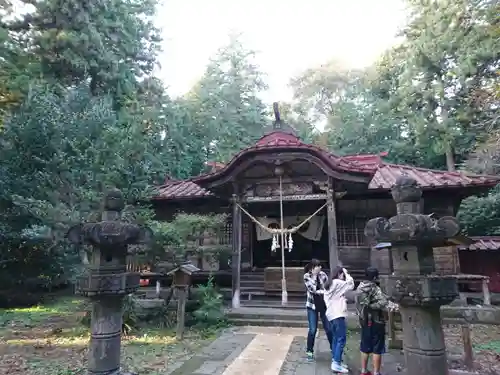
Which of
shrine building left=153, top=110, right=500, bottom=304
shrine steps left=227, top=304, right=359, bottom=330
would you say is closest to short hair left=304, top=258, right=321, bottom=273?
shrine steps left=227, top=304, right=359, bottom=330

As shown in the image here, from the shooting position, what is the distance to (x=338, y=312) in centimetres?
525

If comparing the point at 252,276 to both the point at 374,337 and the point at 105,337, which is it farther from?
the point at 105,337

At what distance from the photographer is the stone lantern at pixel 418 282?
12.5ft

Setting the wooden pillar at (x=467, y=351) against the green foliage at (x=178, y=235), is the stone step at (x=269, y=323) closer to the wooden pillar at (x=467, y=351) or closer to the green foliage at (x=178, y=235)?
the green foliage at (x=178, y=235)

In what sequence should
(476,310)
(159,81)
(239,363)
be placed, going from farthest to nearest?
(159,81), (476,310), (239,363)

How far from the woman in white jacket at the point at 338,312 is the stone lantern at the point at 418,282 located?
4.05 ft

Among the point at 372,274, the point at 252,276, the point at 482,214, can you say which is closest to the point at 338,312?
the point at 372,274

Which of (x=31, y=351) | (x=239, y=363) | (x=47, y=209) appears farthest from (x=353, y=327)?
(x=47, y=209)

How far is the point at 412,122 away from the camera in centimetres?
1852

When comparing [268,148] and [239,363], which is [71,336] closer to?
[239,363]

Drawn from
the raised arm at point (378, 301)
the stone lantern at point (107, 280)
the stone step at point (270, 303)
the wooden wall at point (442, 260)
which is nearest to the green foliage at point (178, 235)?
the stone step at point (270, 303)

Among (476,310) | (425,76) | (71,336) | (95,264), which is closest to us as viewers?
(95,264)

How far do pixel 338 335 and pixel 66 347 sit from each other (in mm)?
5609

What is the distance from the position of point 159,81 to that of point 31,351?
16.4 meters
